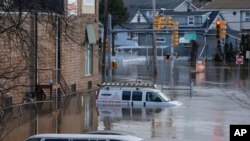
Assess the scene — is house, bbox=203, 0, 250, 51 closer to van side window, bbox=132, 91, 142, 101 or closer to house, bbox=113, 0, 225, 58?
house, bbox=113, 0, 225, 58

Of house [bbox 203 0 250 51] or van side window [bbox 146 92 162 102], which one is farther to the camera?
house [bbox 203 0 250 51]

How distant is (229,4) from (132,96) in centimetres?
7963

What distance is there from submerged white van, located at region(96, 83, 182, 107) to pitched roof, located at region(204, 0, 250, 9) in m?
76.5

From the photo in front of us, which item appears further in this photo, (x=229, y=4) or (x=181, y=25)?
(x=229, y=4)

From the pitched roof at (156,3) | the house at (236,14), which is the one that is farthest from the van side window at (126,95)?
the pitched roof at (156,3)

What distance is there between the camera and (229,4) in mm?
117125

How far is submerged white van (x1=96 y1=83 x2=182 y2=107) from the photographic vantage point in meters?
39.8

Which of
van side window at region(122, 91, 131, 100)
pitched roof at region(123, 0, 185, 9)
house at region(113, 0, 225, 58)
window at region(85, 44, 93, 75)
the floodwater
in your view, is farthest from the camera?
pitched roof at region(123, 0, 185, 9)

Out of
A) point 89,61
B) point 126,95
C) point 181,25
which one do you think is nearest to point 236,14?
point 181,25

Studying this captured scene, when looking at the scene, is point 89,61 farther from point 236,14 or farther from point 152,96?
point 236,14

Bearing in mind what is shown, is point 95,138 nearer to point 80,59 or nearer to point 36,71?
point 36,71

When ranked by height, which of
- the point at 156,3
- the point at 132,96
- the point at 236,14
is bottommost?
the point at 132,96

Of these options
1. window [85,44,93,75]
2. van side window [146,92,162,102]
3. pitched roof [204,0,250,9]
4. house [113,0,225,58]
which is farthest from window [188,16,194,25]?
van side window [146,92,162,102]

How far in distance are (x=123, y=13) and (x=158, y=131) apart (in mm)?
73272
